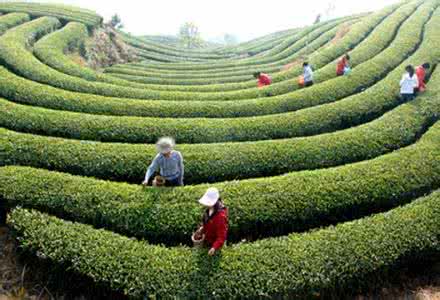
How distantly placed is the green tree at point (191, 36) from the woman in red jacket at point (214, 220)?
77.9 meters

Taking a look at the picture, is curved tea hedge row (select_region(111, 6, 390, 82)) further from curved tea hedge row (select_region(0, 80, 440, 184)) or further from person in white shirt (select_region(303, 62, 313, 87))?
curved tea hedge row (select_region(0, 80, 440, 184))

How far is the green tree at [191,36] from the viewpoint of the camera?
280ft

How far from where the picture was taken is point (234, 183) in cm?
1304

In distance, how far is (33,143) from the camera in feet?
47.4

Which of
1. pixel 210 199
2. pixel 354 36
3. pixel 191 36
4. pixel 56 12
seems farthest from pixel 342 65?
pixel 191 36

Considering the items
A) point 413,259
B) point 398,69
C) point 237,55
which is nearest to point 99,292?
point 413,259

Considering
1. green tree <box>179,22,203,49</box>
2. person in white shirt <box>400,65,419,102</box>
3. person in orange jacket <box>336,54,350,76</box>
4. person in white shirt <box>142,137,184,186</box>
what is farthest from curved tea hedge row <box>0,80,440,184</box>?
green tree <box>179,22,203,49</box>

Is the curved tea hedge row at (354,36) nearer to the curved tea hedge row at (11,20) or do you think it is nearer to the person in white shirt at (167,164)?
the person in white shirt at (167,164)

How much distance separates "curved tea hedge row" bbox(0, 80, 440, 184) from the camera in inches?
550

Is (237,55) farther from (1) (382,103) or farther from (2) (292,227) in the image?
(2) (292,227)

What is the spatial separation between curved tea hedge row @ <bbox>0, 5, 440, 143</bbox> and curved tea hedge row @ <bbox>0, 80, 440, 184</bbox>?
1.44 m

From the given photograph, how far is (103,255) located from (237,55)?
49.5m

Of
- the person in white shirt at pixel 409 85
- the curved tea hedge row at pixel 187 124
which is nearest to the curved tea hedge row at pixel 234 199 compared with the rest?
the curved tea hedge row at pixel 187 124

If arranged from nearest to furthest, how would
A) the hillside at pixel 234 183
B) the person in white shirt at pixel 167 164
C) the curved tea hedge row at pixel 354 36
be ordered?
the hillside at pixel 234 183, the person in white shirt at pixel 167 164, the curved tea hedge row at pixel 354 36
